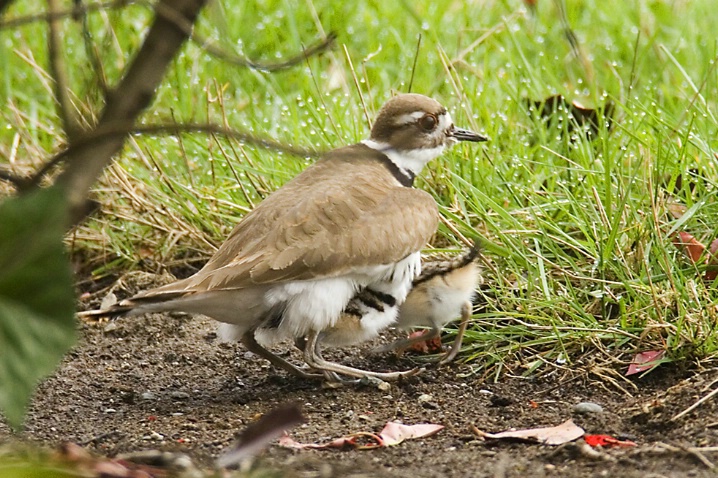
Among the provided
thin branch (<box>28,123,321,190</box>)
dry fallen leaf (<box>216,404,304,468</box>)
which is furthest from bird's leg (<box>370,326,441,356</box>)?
thin branch (<box>28,123,321,190</box>)

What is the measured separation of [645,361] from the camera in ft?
12.8

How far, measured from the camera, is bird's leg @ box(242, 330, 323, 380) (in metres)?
4.25

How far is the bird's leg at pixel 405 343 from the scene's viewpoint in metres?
4.35

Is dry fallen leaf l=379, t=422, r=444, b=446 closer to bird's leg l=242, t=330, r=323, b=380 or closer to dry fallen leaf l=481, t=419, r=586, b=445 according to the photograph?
dry fallen leaf l=481, t=419, r=586, b=445

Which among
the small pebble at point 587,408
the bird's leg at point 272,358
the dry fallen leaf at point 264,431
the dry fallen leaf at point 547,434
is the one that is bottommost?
the small pebble at point 587,408

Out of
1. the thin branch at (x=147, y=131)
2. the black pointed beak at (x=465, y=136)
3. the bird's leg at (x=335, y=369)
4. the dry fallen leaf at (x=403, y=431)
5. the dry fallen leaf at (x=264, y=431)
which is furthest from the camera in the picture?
the black pointed beak at (x=465, y=136)

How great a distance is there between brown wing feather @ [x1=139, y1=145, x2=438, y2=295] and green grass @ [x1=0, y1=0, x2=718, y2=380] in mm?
496

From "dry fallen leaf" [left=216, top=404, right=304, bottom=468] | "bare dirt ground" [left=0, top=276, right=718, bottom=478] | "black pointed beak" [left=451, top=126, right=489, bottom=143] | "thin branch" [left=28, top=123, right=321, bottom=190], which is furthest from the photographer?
"black pointed beak" [left=451, top=126, right=489, bottom=143]

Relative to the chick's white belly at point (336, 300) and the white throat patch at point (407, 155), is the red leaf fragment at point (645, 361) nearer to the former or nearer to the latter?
→ the chick's white belly at point (336, 300)

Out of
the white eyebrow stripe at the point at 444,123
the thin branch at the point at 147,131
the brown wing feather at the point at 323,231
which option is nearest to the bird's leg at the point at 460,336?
the brown wing feather at the point at 323,231

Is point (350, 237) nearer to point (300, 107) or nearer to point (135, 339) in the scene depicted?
point (135, 339)

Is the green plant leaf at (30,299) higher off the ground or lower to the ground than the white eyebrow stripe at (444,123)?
higher

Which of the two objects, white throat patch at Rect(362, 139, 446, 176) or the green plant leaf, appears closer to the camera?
the green plant leaf

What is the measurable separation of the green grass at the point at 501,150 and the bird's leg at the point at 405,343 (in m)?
0.15
